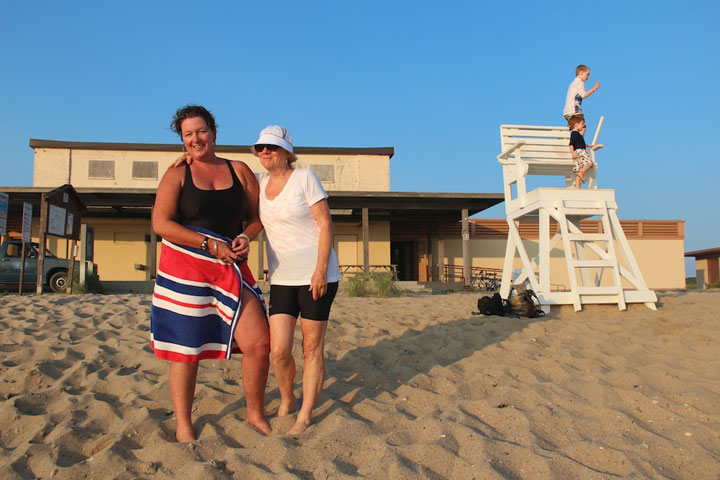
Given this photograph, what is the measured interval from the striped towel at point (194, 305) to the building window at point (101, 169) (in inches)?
612

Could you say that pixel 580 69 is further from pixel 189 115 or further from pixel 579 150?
pixel 189 115

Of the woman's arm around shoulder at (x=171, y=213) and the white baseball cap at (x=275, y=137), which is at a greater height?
the white baseball cap at (x=275, y=137)

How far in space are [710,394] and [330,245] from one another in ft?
7.62

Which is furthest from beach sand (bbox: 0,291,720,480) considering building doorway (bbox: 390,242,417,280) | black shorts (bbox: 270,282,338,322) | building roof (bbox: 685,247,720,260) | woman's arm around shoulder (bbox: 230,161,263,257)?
building roof (bbox: 685,247,720,260)

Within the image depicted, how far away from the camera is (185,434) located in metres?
2.28

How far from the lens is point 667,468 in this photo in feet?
6.59

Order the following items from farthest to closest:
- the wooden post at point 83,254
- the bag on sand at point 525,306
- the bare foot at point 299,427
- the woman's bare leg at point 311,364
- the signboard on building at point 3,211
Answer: the wooden post at point 83,254, the signboard on building at point 3,211, the bag on sand at point 525,306, the woman's bare leg at point 311,364, the bare foot at point 299,427

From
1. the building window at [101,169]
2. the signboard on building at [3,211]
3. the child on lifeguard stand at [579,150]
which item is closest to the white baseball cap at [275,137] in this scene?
the child on lifeguard stand at [579,150]

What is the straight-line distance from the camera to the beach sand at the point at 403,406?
2.02 metres

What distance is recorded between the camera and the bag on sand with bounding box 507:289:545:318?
17.2ft

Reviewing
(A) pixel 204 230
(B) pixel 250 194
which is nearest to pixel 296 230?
(B) pixel 250 194

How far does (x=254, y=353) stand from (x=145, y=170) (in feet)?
50.7

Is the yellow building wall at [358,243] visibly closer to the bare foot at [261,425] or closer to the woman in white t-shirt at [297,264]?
the woman in white t-shirt at [297,264]

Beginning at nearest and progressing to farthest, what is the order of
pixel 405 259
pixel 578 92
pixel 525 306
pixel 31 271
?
1. pixel 525 306
2. pixel 578 92
3. pixel 31 271
4. pixel 405 259
